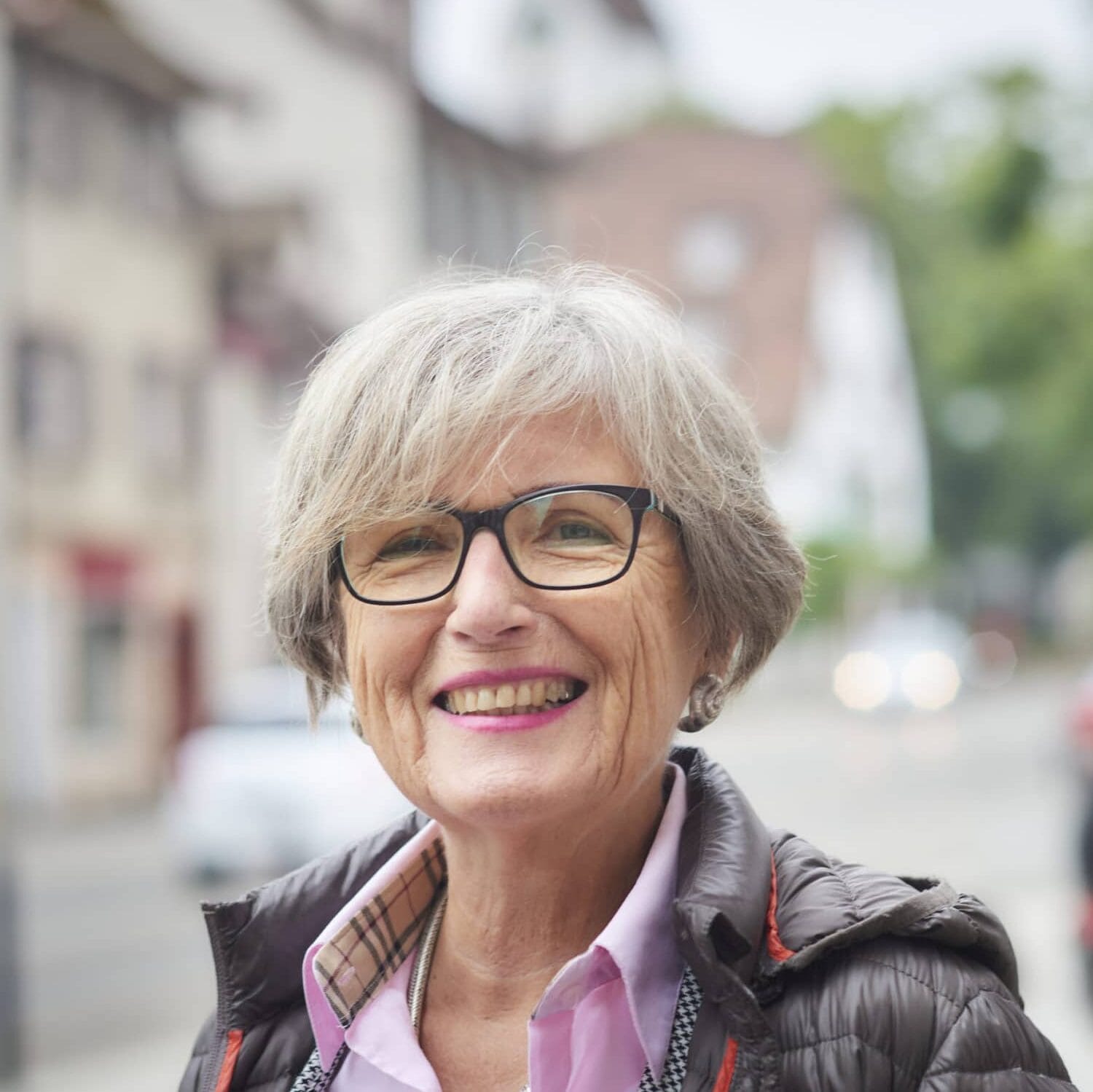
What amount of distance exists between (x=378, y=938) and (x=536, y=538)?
556 mm

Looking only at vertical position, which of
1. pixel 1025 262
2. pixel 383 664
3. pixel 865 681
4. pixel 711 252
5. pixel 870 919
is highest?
pixel 711 252

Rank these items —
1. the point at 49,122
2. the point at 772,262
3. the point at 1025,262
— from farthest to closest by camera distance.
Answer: the point at 772,262
the point at 49,122
the point at 1025,262

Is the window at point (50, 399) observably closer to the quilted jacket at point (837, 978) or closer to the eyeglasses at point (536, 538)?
the eyeglasses at point (536, 538)

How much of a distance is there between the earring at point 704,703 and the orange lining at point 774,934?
10.4 inches

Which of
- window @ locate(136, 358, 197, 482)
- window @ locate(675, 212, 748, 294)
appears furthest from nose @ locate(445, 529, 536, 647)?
window @ locate(675, 212, 748, 294)

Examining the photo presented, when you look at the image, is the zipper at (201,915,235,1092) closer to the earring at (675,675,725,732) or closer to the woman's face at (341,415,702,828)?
the woman's face at (341,415,702,828)

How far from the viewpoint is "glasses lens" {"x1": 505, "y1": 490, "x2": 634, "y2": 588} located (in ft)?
5.73

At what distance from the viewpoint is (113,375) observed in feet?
66.0

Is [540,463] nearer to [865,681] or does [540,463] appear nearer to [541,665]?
[541,665]

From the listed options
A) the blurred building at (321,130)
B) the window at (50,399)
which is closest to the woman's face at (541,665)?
the window at (50,399)

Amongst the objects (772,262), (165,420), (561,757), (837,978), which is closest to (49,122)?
(165,420)

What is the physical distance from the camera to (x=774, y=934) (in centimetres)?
165

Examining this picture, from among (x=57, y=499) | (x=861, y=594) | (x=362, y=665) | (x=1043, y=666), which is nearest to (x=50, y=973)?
(x=362, y=665)

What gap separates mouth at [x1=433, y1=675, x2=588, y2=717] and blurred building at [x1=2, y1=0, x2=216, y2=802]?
16520 mm
